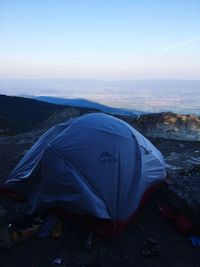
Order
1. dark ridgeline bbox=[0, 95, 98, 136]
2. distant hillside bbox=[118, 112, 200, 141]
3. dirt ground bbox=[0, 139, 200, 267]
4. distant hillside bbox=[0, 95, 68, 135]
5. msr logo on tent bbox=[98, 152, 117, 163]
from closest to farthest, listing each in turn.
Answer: dirt ground bbox=[0, 139, 200, 267] < msr logo on tent bbox=[98, 152, 117, 163] < distant hillside bbox=[118, 112, 200, 141] < dark ridgeline bbox=[0, 95, 98, 136] < distant hillside bbox=[0, 95, 68, 135]

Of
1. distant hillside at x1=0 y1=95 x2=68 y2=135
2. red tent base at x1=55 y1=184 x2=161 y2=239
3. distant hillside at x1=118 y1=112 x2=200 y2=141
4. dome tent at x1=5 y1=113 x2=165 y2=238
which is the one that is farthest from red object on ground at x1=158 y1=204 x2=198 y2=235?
distant hillside at x1=0 y1=95 x2=68 y2=135

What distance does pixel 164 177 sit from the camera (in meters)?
8.17

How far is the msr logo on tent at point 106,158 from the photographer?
716 cm

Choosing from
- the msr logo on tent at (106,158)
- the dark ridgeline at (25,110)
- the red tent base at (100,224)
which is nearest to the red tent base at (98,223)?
the red tent base at (100,224)

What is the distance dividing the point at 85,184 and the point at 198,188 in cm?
230

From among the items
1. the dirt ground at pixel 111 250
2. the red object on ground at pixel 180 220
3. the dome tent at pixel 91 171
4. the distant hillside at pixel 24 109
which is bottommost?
the distant hillside at pixel 24 109

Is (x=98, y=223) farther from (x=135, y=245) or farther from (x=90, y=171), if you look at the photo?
(x=90, y=171)

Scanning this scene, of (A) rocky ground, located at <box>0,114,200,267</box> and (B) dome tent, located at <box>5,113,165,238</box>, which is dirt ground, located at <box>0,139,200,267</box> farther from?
(B) dome tent, located at <box>5,113,165,238</box>

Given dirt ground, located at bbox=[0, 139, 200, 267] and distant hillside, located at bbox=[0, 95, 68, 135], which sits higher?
dirt ground, located at bbox=[0, 139, 200, 267]

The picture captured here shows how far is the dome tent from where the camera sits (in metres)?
6.71

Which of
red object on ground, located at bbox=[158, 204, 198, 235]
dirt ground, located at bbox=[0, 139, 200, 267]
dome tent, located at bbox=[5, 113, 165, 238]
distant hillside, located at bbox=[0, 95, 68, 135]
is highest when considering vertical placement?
dome tent, located at bbox=[5, 113, 165, 238]

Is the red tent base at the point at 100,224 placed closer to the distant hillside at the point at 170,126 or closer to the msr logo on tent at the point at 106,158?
the msr logo on tent at the point at 106,158

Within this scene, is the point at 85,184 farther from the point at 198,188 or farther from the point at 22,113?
the point at 22,113

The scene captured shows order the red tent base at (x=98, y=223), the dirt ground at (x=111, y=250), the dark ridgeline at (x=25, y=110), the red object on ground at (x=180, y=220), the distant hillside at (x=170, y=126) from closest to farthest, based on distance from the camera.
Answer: the dirt ground at (x=111, y=250), the red tent base at (x=98, y=223), the red object on ground at (x=180, y=220), the distant hillside at (x=170, y=126), the dark ridgeline at (x=25, y=110)
